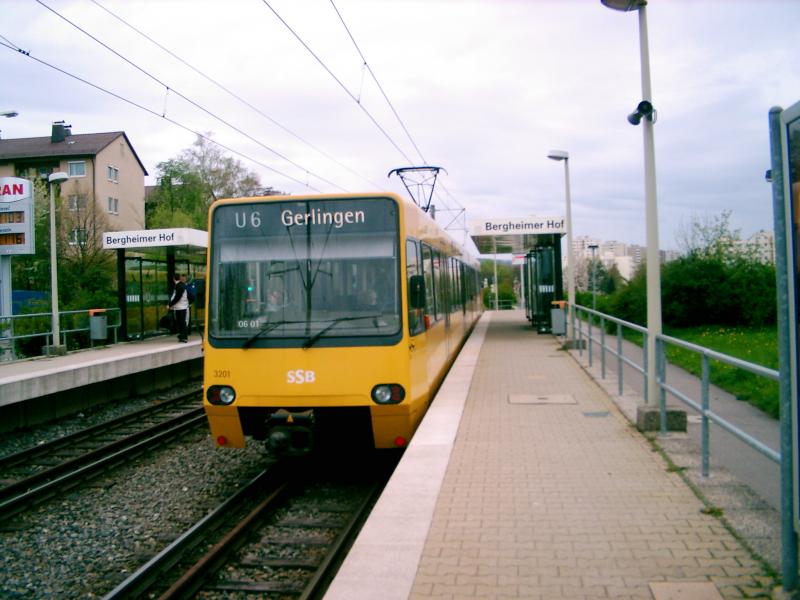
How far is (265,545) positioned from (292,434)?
113 centimetres

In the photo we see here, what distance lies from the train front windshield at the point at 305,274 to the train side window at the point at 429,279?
60.6 inches

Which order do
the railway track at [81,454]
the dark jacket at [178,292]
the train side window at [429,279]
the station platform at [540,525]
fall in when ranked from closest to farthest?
the station platform at [540,525] < the railway track at [81,454] < the train side window at [429,279] < the dark jacket at [178,292]

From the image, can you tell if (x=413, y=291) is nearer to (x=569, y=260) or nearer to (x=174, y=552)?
(x=174, y=552)

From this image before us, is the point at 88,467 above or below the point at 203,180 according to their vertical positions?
below

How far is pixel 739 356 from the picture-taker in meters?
15.3

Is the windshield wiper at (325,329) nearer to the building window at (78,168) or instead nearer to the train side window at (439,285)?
the train side window at (439,285)

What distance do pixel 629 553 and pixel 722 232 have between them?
25632 mm

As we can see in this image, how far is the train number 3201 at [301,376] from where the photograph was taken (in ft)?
23.0

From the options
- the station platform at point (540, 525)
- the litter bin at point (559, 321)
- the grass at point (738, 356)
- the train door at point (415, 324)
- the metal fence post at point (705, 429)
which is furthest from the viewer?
the litter bin at point (559, 321)

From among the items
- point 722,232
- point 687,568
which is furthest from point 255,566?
point 722,232

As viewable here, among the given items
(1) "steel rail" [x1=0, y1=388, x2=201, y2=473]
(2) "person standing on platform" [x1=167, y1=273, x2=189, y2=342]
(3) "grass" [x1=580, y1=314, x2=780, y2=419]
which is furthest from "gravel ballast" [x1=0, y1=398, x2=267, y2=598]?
(2) "person standing on platform" [x1=167, y1=273, x2=189, y2=342]

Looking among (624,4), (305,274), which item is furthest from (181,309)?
(624,4)

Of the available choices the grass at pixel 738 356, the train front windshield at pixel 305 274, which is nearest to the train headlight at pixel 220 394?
the train front windshield at pixel 305 274

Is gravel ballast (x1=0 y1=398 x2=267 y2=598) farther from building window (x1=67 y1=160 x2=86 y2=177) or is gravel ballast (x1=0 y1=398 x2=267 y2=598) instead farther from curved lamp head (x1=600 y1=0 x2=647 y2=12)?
building window (x1=67 y1=160 x2=86 y2=177)
